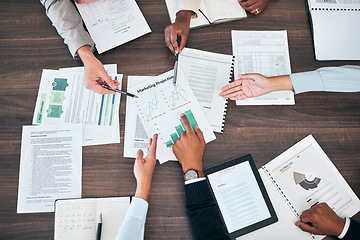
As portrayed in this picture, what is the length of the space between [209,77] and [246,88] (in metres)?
0.16

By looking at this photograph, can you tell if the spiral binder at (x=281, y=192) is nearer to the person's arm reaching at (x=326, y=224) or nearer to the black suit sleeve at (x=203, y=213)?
the person's arm reaching at (x=326, y=224)

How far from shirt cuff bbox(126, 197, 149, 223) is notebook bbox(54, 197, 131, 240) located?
0.06m

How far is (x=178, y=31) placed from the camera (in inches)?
41.4

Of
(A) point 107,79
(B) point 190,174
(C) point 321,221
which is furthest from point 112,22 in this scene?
(C) point 321,221

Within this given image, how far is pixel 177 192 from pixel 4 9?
3.58ft

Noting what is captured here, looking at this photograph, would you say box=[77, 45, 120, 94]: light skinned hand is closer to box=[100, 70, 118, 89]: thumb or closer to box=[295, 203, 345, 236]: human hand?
box=[100, 70, 118, 89]: thumb

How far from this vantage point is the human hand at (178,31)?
3.43ft

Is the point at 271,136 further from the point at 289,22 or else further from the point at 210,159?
the point at 289,22

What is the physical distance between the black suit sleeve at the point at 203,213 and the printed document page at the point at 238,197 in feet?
0.12

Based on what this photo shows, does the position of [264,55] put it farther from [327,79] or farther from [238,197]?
[238,197]

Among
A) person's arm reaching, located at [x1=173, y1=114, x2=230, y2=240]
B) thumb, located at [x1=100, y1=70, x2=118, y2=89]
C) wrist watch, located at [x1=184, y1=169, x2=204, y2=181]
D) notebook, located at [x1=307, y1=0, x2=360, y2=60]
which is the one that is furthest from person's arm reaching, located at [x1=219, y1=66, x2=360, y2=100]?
thumb, located at [x1=100, y1=70, x2=118, y2=89]

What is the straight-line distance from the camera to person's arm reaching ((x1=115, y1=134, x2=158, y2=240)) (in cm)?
87

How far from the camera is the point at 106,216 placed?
94 centimetres

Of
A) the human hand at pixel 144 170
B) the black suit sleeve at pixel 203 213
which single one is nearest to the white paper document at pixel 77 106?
the human hand at pixel 144 170
